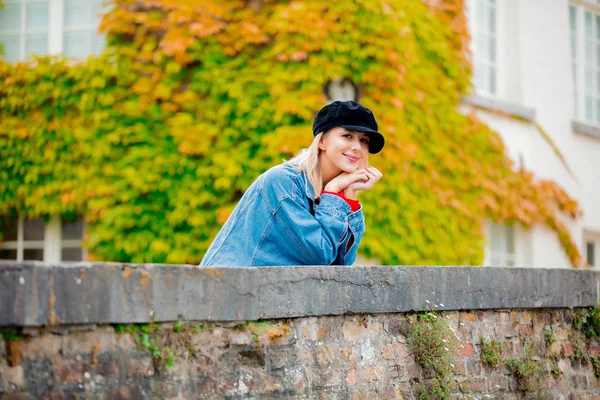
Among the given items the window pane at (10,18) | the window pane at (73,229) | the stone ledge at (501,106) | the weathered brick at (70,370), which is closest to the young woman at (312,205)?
the weathered brick at (70,370)

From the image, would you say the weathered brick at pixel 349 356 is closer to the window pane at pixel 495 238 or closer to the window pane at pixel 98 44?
the window pane at pixel 98 44

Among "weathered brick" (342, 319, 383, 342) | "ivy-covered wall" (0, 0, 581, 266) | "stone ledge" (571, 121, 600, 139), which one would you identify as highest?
"stone ledge" (571, 121, 600, 139)

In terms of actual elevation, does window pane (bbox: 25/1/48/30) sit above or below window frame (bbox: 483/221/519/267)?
above

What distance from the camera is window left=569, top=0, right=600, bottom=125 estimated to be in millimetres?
14352

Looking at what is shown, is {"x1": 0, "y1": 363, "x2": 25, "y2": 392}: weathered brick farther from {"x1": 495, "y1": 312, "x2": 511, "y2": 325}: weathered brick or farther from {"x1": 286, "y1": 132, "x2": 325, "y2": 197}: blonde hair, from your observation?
{"x1": 495, "y1": 312, "x2": 511, "y2": 325}: weathered brick

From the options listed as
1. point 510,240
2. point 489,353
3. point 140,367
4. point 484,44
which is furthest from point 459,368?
point 484,44

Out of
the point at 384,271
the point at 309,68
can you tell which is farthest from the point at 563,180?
the point at 384,271

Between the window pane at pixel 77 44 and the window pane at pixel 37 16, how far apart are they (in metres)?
0.33

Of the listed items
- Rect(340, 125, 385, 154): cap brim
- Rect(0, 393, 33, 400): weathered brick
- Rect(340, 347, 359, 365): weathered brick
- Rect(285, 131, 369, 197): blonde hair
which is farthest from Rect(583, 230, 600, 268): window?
Rect(0, 393, 33, 400): weathered brick

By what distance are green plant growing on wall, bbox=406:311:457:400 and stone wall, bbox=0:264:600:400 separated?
23mm

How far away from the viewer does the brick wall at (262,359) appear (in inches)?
136

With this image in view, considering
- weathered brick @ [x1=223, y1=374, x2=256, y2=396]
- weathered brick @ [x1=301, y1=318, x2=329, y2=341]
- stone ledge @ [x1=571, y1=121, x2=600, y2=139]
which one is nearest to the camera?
weathered brick @ [x1=223, y1=374, x2=256, y2=396]

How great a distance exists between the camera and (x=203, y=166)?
9219mm

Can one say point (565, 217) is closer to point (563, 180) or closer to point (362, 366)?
point (563, 180)
